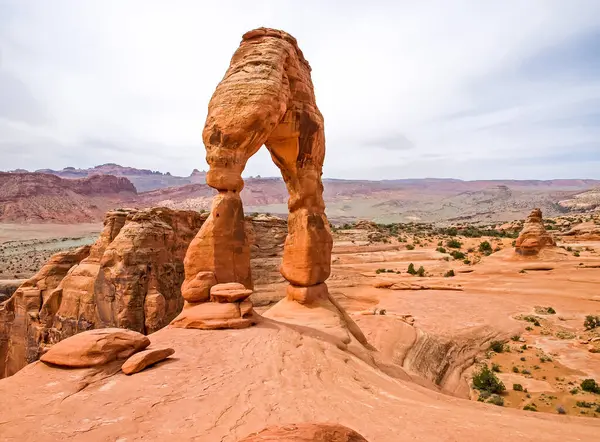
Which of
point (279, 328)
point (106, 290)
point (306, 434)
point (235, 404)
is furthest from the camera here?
A: point (106, 290)

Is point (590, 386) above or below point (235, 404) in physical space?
below

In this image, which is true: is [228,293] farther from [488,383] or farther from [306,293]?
[488,383]

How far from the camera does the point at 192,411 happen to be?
4.67 meters

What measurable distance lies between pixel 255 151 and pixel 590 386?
12.2m

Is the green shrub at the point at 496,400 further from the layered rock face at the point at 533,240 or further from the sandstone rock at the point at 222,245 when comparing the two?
the layered rock face at the point at 533,240

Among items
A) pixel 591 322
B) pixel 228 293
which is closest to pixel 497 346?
pixel 591 322

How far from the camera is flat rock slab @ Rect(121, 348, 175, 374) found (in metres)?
5.58

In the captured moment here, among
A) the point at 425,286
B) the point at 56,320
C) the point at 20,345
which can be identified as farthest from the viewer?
the point at 425,286

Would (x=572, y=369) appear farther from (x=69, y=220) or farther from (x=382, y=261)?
(x=69, y=220)

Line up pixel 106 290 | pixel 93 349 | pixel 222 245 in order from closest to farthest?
1. pixel 93 349
2. pixel 222 245
3. pixel 106 290

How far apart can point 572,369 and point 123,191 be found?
528 ft

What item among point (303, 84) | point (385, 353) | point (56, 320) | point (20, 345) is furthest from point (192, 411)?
point (20, 345)

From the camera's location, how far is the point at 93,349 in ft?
18.3

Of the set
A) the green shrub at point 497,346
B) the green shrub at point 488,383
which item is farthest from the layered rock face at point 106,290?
the green shrub at point 497,346
